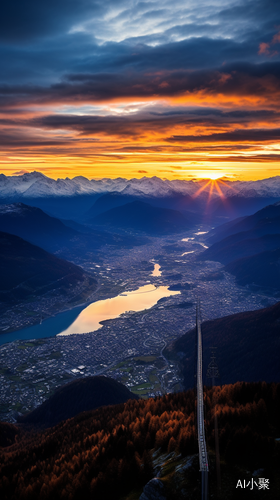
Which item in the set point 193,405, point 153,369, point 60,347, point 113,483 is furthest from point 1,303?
point 113,483

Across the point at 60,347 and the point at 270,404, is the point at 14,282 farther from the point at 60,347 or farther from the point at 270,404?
the point at 270,404

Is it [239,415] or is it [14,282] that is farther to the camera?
[14,282]

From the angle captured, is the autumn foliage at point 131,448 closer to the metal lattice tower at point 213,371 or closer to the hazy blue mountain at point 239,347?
the metal lattice tower at point 213,371

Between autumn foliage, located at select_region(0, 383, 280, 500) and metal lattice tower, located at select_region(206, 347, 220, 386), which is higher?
autumn foliage, located at select_region(0, 383, 280, 500)

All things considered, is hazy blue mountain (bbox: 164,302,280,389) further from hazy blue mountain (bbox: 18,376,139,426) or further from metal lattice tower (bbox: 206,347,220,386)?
hazy blue mountain (bbox: 18,376,139,426)

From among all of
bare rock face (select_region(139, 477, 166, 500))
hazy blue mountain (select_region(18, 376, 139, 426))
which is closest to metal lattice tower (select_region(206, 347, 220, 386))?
hazy blue mountain (select_region(18, 376, 139, 426))
